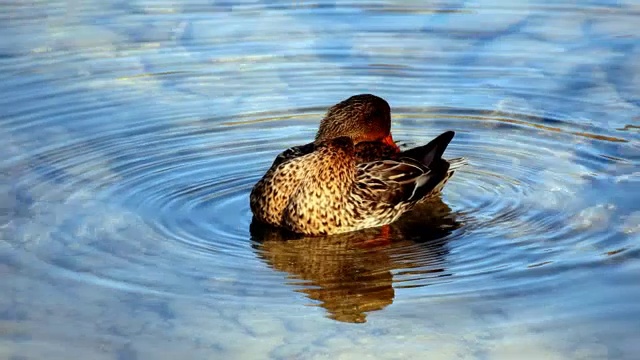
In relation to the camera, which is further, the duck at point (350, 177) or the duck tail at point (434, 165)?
the duck tail at point (434, 165)

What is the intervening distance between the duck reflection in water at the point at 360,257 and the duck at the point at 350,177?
0.34 ft

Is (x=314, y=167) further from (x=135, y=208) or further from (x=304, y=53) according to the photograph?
(x=304, y=53)

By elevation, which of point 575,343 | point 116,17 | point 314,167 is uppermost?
point 116,17

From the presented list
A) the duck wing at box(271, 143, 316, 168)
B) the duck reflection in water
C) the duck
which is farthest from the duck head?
the duck reflection in water

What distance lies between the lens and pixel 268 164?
10.3 metres

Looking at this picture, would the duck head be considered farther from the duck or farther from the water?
the water

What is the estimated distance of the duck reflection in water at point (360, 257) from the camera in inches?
298

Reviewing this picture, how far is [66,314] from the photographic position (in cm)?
721

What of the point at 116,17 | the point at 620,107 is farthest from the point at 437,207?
the point at 116,17

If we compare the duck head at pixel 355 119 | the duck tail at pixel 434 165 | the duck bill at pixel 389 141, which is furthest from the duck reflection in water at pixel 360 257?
the duck head at pixel 355 119

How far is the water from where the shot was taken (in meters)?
7.03

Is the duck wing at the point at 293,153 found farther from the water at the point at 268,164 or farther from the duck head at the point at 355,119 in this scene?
the water at the point at 268,164

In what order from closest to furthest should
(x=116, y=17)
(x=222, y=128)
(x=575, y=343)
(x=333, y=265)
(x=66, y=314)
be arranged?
(x=575, y=343) < (x=66, y=314) < (x=333, y=265) < (x=222, y=128) < (x=116, y=17)

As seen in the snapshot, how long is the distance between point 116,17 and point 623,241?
7.20m
